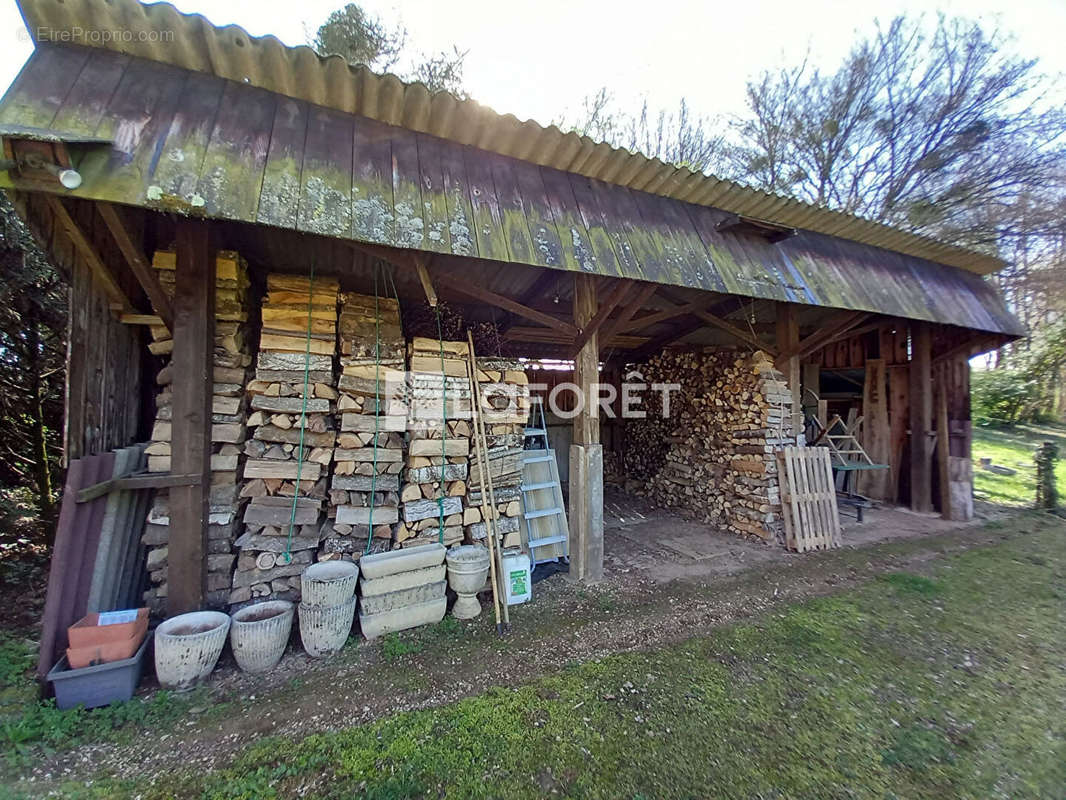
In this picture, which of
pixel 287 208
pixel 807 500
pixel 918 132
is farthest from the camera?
pixel 918 132

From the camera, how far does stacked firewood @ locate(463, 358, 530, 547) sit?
3322 millimetres

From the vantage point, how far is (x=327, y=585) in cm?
255

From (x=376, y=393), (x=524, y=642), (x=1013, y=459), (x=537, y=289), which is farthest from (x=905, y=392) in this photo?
(x=376, y=393)

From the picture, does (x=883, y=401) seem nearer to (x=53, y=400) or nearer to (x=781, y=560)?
(x=781, y=560)

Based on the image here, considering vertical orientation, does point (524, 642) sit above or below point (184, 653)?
below

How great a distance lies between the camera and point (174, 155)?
209cm

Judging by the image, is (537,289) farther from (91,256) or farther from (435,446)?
(91,256)

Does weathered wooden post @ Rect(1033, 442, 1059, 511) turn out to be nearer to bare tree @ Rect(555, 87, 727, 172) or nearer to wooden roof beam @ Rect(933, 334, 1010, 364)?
wooden roof beam @ Rect(933, 334, 1010, 364)

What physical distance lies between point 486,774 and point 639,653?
4.05ft

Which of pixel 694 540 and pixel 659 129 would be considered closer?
pixel 694 540

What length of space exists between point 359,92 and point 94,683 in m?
3.46

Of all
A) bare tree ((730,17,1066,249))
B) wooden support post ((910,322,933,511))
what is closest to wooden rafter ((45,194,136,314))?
bare tree ((730,17,1066,249))

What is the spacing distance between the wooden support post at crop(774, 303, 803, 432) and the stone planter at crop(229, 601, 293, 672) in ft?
17.5

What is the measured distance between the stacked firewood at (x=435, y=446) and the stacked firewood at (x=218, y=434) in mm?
1090
